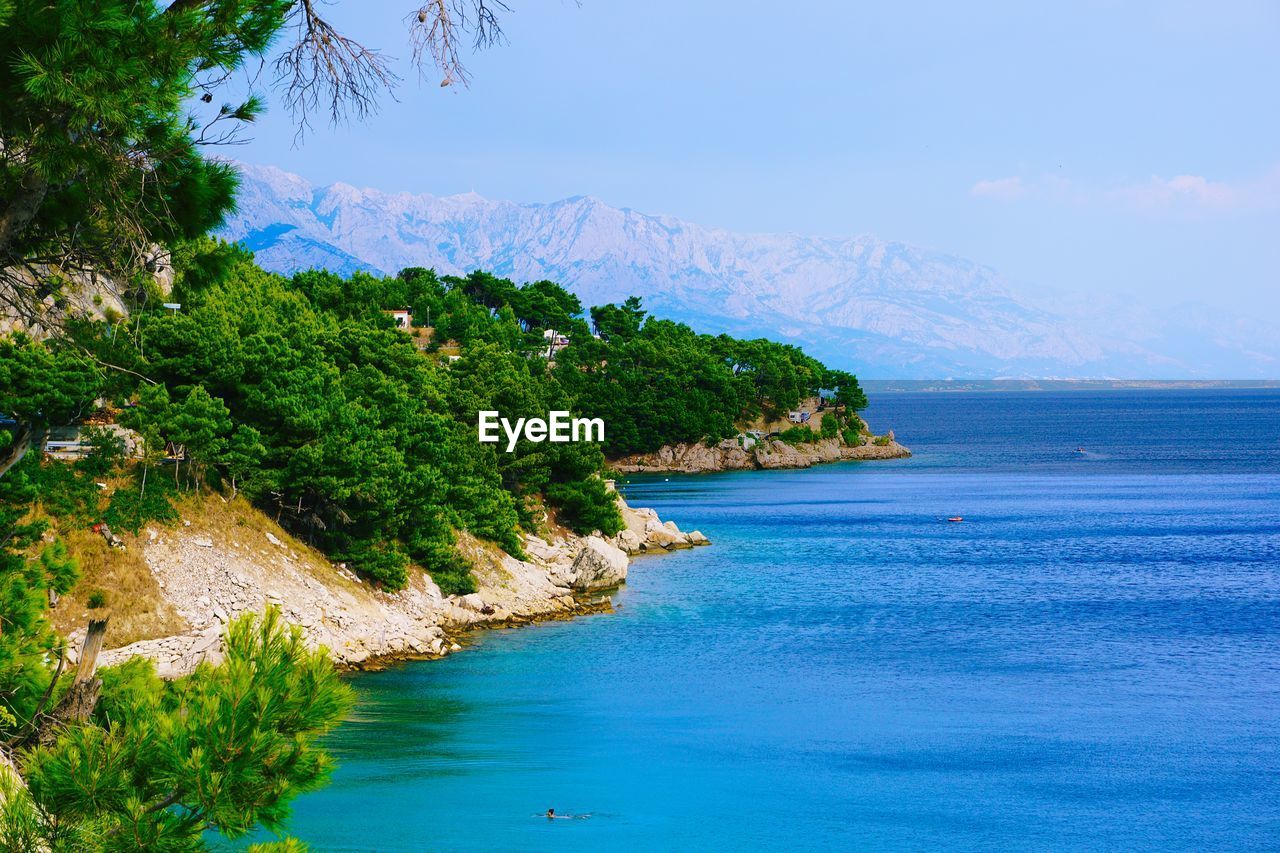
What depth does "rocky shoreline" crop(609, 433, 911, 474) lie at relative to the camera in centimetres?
12550

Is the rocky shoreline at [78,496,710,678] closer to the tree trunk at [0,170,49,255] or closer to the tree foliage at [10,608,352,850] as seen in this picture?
the tree foliage at [10,608,352,850]

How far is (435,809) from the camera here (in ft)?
90.7

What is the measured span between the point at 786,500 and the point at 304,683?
89415mm

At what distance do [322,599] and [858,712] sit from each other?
17.7 meters

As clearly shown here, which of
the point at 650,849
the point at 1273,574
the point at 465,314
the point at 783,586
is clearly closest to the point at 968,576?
the point at 783,586

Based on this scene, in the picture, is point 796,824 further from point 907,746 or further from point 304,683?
point 304,683

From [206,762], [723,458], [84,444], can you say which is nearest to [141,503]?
[84,444]

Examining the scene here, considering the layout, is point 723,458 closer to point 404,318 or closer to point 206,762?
point 404,318

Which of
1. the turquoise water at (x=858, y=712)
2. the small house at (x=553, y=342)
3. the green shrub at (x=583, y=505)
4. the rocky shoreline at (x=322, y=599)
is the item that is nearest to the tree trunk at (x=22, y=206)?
the turquoise water at (x=858, y=712)

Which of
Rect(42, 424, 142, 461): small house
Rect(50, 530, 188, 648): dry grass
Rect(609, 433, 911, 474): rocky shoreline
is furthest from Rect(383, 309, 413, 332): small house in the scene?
Rect(50, 530, 188, 648): dry grass

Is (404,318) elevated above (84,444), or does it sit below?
above

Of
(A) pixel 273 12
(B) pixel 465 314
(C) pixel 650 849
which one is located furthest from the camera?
(B) pixel 465 314

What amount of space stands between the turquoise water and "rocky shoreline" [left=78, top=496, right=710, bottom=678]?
157cm

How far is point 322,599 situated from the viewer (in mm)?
40375
